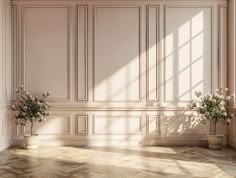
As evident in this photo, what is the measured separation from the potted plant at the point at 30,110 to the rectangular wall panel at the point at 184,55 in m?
2.21

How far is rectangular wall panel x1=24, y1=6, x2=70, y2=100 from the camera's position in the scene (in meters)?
5.27

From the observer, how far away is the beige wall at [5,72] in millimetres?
4875

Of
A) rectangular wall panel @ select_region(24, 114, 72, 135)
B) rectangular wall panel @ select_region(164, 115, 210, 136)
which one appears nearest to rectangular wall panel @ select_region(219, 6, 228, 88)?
rectangular wall panel @ select_region(164, 115, 210, 136)

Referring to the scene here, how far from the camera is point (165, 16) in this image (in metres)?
5.29

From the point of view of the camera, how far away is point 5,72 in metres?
5.02

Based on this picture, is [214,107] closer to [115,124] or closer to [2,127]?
[115,124]

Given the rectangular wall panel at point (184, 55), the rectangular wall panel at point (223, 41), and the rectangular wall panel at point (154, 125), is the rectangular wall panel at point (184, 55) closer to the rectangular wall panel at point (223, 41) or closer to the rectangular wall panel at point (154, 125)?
the rectangular wall panel at point (223, 41)

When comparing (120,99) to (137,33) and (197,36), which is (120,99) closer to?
(137,33)

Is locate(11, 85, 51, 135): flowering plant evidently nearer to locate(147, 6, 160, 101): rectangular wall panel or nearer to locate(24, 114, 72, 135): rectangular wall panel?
locate(24, 114, 72, 135): rectangular wall panel

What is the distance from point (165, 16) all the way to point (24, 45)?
263 cm

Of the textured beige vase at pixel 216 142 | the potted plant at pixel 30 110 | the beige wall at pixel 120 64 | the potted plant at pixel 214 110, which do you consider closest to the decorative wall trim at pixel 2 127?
the potted plant at pixel 30 110

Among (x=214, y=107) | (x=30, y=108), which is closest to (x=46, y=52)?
(x=30, y=108)

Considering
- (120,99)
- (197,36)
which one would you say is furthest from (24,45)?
(197,36)

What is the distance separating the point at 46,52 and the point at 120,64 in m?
1.37
